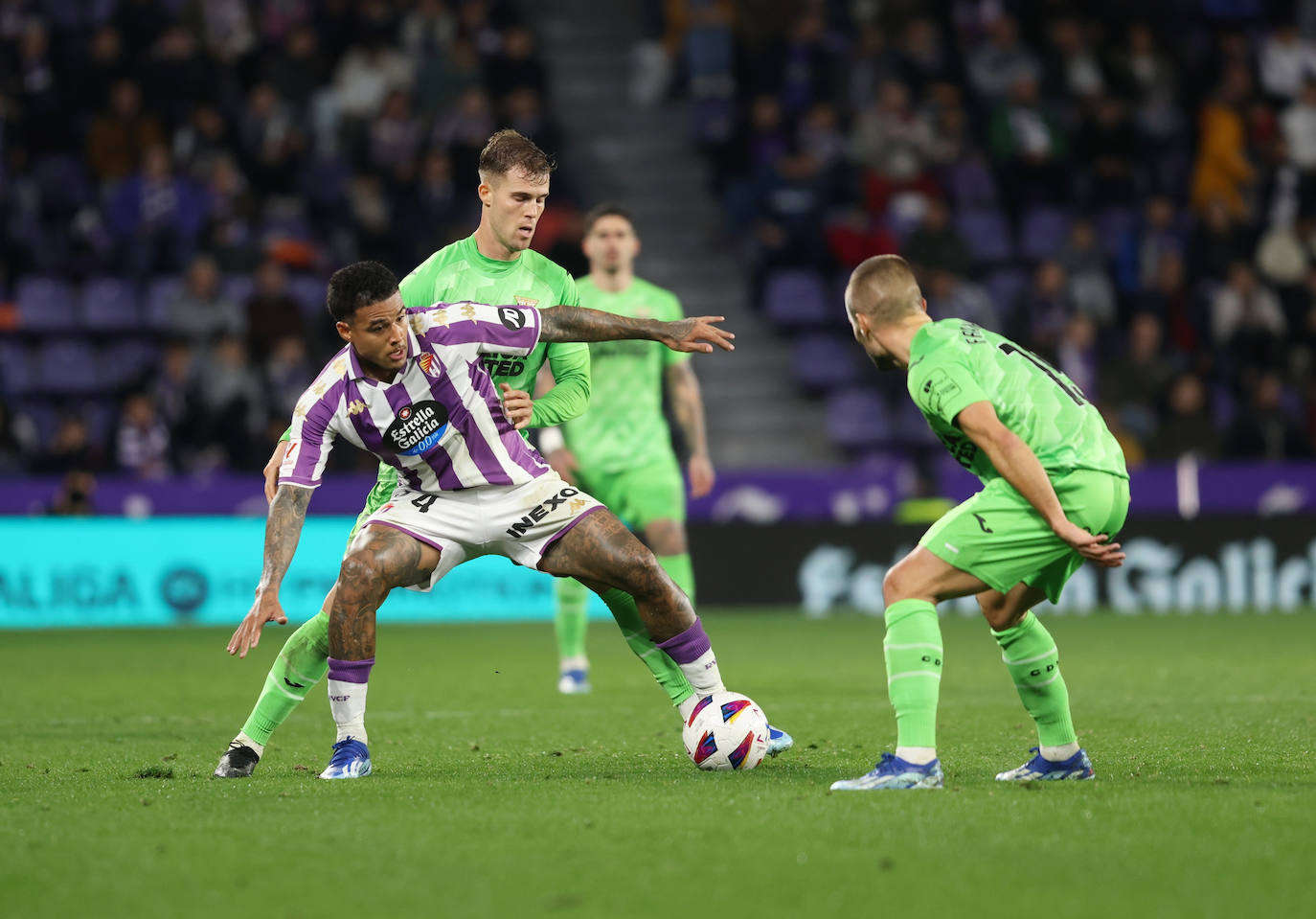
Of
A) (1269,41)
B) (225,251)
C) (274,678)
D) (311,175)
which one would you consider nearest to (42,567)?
(225,251)

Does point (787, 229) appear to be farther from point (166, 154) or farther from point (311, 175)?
point (166, 154)

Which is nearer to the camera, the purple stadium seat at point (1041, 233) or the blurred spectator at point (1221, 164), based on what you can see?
the purple stadium seat at point (1041, 233)

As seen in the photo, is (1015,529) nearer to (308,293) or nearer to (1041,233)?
(308,293)

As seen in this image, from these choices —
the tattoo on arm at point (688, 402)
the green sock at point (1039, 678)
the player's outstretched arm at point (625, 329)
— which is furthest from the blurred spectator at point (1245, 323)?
the green sock at point (1039, 678)

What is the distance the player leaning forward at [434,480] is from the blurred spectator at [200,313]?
34.6 ft

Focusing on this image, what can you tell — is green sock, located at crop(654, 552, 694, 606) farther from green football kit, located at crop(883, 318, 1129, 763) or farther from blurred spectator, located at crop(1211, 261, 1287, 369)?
blurred spectator, located at crop(1211, 261, 1287, 369)

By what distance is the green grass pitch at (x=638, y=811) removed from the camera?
13.1 feet

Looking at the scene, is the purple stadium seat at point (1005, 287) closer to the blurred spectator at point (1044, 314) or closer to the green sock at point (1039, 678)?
the blurred spectator at point (1044, 314)

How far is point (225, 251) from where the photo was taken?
1698 centimetres

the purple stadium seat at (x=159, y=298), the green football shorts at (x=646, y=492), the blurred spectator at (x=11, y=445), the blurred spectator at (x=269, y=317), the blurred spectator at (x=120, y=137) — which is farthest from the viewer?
the blurred spectator at (x=120, y=137)

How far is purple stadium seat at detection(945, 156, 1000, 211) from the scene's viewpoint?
1923 centimetres

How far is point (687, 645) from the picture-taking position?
6.33 metres

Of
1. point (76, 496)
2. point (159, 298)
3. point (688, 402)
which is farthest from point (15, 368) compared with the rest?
point (688, 402)

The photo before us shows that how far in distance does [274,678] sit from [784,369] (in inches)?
511
